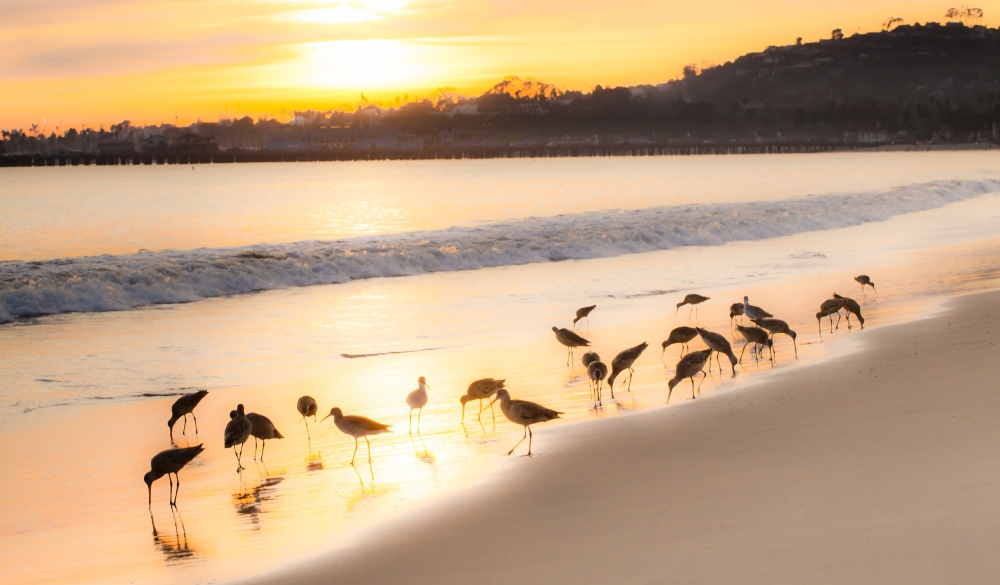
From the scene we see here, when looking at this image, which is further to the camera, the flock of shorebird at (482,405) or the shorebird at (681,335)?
the shorebird at (681,335)

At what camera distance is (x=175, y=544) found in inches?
240

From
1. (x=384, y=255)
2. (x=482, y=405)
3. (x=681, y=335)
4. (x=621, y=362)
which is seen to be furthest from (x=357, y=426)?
(x=384, y=255)

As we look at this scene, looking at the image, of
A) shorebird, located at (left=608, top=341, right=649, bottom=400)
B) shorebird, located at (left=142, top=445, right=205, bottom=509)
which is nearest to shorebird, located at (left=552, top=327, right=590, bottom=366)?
shorebird, located at (left=608, top=341, right=649, bottom=400)

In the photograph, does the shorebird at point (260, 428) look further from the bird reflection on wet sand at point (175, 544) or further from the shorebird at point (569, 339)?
the shorebird at point (569, 339)

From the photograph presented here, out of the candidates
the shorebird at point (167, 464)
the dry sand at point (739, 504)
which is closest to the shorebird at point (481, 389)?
the dry sand at point (739, 504)

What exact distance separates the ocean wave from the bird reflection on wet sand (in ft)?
41.5

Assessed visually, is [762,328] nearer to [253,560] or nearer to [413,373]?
[413,373]

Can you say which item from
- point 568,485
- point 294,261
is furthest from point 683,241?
point 568,485

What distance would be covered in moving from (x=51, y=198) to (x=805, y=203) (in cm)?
5922

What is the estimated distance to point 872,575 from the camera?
456 cm

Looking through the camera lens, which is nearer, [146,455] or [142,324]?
[146,455]

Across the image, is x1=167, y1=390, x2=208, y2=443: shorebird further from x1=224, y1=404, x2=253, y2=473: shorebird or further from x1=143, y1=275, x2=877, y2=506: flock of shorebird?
x1=224, y1=404, x2=253, y2=473: shorebird

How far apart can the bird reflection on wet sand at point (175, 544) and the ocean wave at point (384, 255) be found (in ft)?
41.5

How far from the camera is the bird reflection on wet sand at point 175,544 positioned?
5.86 m
